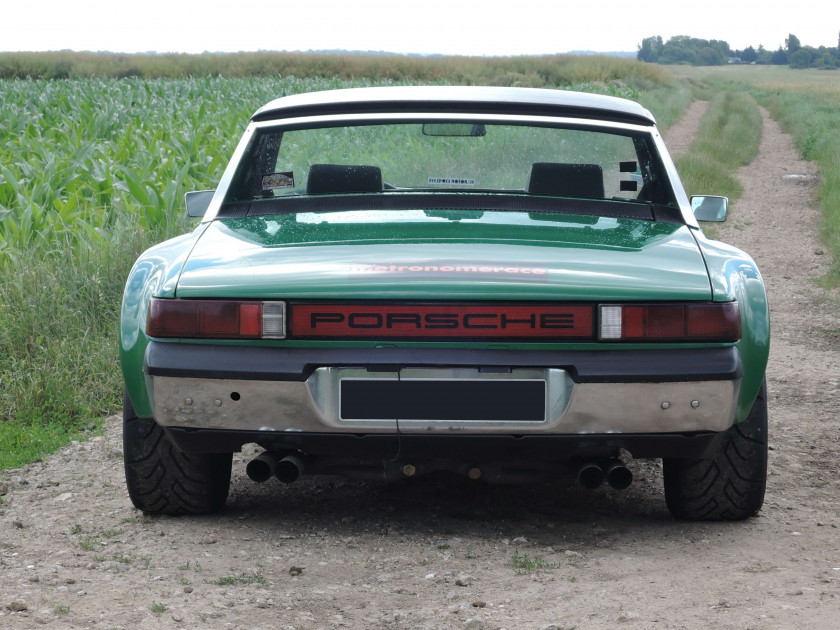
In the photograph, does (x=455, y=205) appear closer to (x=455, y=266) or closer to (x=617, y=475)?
(x=455, y=266)

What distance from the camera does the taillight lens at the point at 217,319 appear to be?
122 inches

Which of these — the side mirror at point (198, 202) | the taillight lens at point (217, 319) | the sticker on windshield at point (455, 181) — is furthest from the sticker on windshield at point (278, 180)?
the taillight lens at point (217, 319)

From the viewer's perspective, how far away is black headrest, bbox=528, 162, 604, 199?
159 inches

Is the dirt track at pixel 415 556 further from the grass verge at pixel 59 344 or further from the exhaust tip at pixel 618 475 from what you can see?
the grass verge at pixel 59 344

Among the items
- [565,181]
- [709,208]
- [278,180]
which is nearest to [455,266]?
[565,181]

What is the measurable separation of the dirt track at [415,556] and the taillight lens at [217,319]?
682 mm

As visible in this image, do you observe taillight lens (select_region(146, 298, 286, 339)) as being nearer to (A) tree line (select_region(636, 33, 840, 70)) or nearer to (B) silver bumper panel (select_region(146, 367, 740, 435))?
(B) silver bumper panel (select_region(146, 367, 740, 435))

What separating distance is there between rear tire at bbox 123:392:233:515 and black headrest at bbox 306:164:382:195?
106cm

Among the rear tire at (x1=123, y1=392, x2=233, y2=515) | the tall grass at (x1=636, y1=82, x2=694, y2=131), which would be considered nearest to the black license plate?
the rear tire at (x1=123, y1=392, x2=233, y2=515)

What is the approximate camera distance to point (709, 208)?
14.4 ft

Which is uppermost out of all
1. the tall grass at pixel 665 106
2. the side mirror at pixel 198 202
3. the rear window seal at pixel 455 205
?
the rear window seal at pixel 455 205

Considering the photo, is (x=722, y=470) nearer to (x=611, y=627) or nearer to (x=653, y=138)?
(x=611, y=627)

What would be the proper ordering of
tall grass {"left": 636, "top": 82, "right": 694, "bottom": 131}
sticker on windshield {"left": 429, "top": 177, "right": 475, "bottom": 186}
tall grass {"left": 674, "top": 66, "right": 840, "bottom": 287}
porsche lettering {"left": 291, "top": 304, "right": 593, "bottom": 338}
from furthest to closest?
tall grass {"left": 636, "top": 82, "right": 694, "bottom": 131} → tall grass {"left": 674, "top": 66, "right": 840, "bottom": 287} → sticker on windshield {"left": 429, "top": 177, "right": 475, "bottom": 186} → porsche lettering {"left": 291, "top": 304, "right": 593, "bottom": 338}

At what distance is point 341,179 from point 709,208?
1459 millimetres
